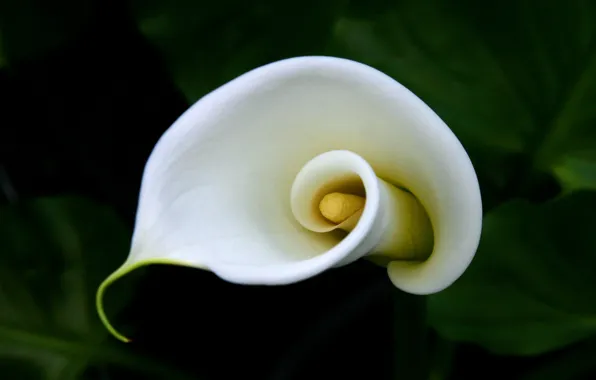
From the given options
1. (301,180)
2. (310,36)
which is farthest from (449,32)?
(301,180)

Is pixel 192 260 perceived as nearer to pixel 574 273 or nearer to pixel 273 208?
pixel 273 208

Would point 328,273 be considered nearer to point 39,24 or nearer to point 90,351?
point 90,351

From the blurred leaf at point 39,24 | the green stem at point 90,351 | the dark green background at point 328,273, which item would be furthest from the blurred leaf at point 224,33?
the green stem at point 90,351

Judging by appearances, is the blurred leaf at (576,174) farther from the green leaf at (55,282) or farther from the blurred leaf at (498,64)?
the green leaf at (55,282)

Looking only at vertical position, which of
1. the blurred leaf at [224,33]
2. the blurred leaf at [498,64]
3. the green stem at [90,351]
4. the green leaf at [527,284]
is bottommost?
the green stem at [90,351]

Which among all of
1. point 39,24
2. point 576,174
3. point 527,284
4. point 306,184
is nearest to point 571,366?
point 527,284
